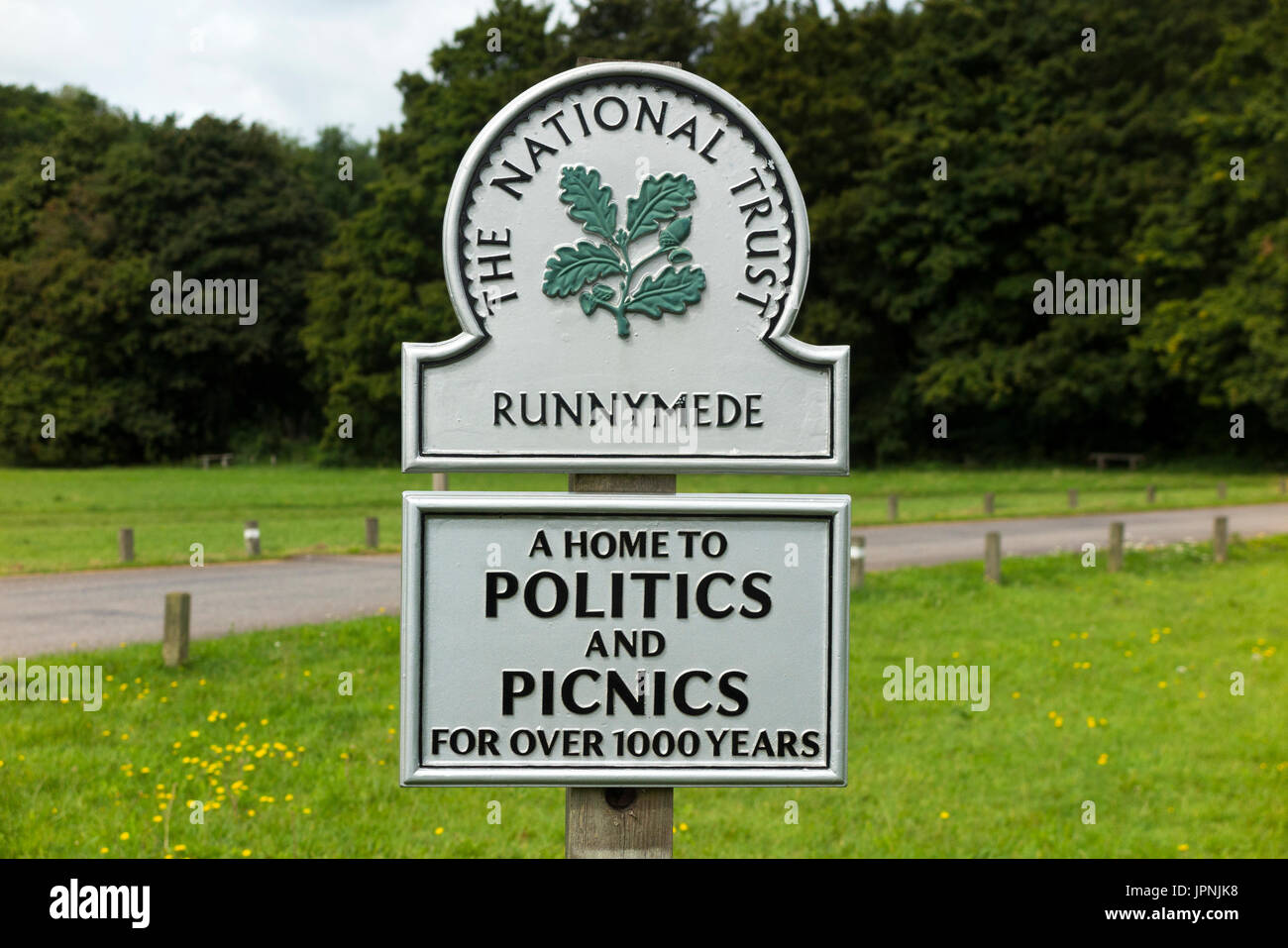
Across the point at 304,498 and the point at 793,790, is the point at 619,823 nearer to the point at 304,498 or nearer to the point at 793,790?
the point at 793,790

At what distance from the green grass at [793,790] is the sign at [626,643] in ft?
8.72

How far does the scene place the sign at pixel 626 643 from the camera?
301cm

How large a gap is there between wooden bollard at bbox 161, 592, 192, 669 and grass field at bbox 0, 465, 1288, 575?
3.90m

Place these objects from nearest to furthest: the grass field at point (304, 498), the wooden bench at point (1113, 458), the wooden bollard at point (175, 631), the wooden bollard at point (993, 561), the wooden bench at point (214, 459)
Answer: the wooden bollard at point (175, 631) < the wooden bollard at point (993, 561) < the grass field at point (304, 498) < the wooden bench at point (1113, 458) < the wooden bench at point (214, 459)

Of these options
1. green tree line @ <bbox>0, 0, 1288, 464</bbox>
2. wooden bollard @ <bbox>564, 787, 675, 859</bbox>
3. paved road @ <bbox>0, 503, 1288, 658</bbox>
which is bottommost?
paved road @ <bbox>0, 503, 1288, 658</bbox>

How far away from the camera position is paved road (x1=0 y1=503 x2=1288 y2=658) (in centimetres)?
1100

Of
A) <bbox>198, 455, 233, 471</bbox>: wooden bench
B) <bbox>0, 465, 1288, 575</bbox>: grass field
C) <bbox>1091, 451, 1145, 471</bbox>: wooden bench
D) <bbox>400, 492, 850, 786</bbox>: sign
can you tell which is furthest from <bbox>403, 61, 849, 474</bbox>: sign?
<bbox>198, 455, 233, 471</bbox>: wooden bench

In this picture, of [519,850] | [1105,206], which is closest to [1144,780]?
[519,850]

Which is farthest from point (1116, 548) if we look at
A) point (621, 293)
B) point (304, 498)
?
point (304, 498)

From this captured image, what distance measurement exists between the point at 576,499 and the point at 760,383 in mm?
546

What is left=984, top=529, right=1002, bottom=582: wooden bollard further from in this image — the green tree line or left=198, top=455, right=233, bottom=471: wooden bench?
left=198, top=455, right=233, bottom=471: wooden bench

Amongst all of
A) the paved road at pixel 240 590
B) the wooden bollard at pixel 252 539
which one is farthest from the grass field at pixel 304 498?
the paved road at pixel 240 590

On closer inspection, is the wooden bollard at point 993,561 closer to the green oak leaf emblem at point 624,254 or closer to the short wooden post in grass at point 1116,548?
the short wooden post in grass at point 1116,548

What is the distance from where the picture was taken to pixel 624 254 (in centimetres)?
292
